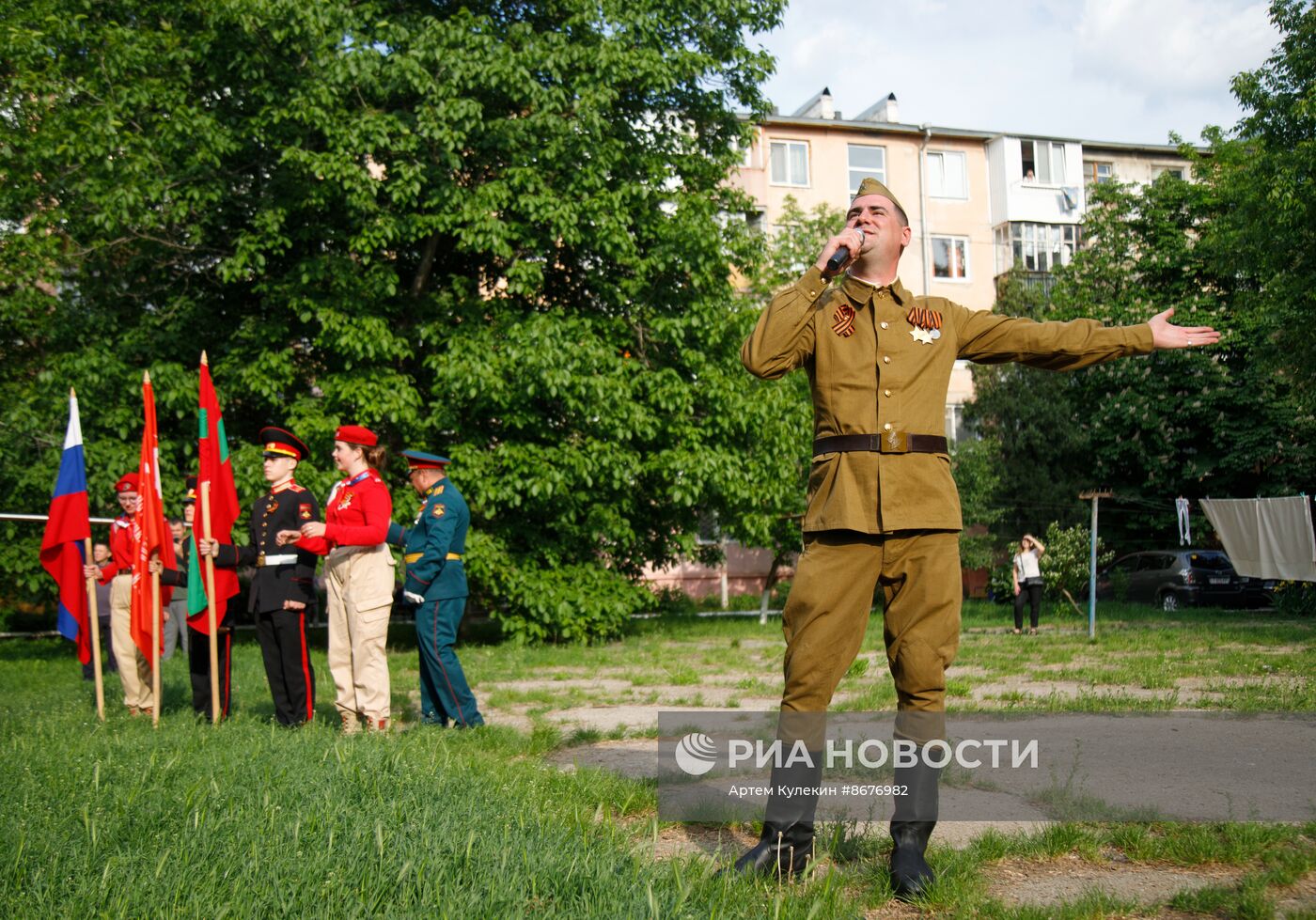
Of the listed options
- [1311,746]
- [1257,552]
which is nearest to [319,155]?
[1311,746]

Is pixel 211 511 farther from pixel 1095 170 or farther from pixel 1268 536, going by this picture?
pixel 1095 170

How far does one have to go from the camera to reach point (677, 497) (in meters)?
17.2

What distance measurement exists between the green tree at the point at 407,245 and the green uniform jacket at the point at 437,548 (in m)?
7.64

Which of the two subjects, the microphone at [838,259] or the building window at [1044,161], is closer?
the microphone at [838,259]

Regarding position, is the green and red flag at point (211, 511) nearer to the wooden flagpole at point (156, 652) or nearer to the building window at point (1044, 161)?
the wooden flagpole at point (156, 652)

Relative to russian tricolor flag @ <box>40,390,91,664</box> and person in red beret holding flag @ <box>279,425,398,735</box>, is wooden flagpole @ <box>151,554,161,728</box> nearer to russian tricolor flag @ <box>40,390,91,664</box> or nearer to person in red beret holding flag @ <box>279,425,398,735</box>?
person in red beret holding flag @ <box>279,425,398,735</box>

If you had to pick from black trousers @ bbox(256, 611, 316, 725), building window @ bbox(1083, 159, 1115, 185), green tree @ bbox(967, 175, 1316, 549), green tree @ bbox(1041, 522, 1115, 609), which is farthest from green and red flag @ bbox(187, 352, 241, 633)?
building window @ bbox(1083, 159, 1115, 185)

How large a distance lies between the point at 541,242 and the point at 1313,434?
24946mm

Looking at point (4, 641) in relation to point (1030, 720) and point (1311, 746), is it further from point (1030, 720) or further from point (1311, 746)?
point (1311, 746)

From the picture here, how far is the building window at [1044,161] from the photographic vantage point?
41.2 metres

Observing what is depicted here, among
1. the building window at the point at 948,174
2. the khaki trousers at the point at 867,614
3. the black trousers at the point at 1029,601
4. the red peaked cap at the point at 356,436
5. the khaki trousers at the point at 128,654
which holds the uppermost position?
the building window at the point at 948,174

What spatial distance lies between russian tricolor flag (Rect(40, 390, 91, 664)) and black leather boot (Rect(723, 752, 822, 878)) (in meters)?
7.81

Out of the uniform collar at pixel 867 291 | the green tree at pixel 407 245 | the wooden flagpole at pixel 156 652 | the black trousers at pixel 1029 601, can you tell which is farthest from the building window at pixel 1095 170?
the uniform collar at pixel 867 291

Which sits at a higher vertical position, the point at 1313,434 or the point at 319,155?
the point at 319,155
